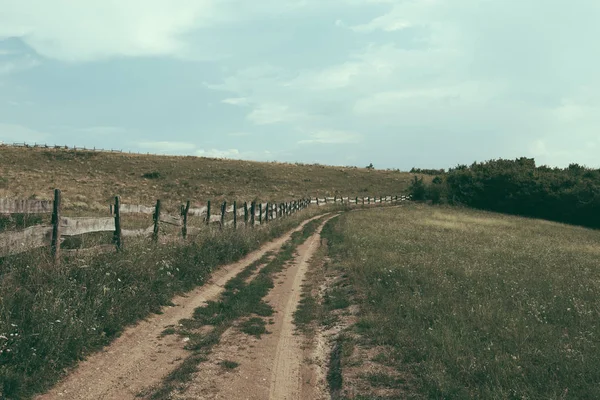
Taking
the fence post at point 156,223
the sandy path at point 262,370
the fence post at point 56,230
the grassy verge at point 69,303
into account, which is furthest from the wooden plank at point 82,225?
the sandy path at point 262,370

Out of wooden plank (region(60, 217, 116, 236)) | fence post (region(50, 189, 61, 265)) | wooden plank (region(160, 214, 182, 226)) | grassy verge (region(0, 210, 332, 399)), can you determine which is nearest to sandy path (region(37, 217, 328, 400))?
grassy verge (region(0, 210, 332, 399))

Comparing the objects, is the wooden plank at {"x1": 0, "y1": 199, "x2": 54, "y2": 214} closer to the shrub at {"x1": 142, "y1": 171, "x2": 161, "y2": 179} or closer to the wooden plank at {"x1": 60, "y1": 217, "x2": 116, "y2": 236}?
the wooden plank at {"x1": 60, "y1": 217, "x2": 116, "y2": 236}

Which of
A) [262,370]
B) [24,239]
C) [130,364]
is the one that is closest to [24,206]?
[24,239]

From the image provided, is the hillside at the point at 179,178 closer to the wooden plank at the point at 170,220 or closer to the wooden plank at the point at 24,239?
the wooden plank at the point at 170,220

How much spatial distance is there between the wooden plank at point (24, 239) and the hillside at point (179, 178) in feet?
134

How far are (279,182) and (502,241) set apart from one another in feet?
179

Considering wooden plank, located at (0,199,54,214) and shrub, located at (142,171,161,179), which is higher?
shrub, located at (142,171,161,179)

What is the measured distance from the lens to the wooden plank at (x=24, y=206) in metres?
7.53

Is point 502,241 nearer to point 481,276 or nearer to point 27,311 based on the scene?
point 481,276

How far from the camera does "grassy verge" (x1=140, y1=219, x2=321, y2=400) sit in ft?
18.4

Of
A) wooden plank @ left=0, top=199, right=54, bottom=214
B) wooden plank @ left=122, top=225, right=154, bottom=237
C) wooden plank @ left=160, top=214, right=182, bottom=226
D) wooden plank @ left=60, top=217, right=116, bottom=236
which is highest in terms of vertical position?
wooden plank @ left=0, top=199, right=54, bottom=214

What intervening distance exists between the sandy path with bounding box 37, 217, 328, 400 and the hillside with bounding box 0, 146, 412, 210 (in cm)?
4163

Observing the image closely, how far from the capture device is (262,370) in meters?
6.15

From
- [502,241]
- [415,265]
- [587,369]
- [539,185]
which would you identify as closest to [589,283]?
[415,265]
